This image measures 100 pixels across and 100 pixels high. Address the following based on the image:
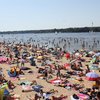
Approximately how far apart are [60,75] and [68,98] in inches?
249

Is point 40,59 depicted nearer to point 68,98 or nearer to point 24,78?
point 24,78

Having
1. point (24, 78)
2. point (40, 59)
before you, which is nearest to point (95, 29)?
point (40, 59)

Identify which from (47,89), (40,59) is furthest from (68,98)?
(40,59)

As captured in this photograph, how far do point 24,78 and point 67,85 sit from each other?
4.41m

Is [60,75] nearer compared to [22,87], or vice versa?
[22,87]

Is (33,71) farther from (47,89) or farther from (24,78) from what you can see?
(47,89)

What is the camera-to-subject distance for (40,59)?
105 feet

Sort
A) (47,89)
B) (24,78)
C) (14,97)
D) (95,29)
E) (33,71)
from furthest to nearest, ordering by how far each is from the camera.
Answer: (95,29) < (33,71) < (24,78) < (47,89) < (14,97)

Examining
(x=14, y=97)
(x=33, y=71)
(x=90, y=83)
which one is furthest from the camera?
(x=33, y=71)

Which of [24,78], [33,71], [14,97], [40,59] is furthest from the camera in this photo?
[40,59]

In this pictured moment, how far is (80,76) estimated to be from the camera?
→ 74.1ft

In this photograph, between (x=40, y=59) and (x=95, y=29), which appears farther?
(x=95, y=29)

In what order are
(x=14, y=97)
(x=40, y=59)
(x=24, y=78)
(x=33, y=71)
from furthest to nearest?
(x=40, y=59)
(x=33, y=71)
(x=24, y=78)
(x=14, y=97)

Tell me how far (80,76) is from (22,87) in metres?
6.21
